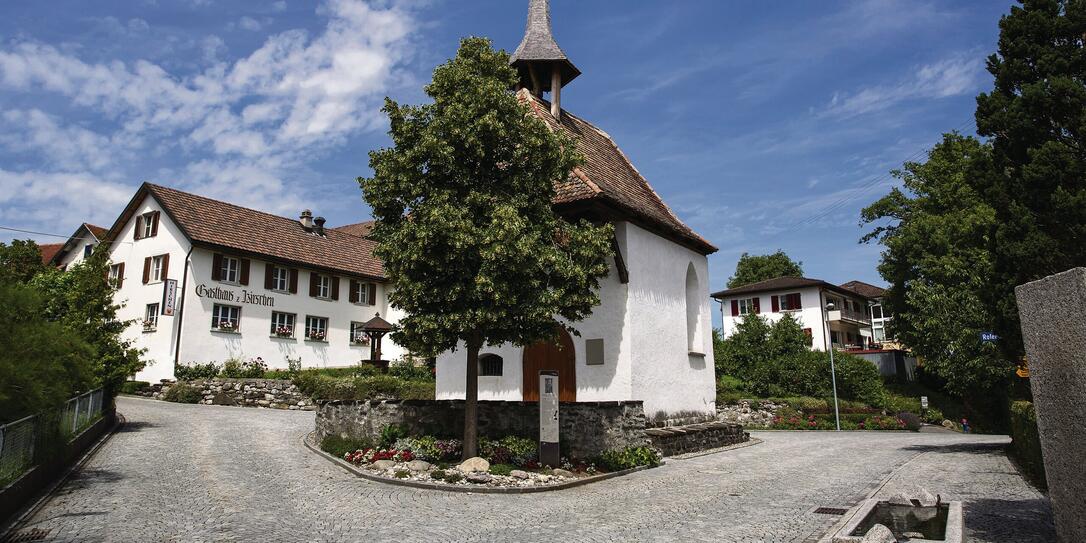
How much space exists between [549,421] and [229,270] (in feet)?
81.1

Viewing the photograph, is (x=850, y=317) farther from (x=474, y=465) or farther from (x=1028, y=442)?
(x=474, y=465)

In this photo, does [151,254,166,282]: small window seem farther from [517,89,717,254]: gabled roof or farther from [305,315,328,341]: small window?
[517,89,717,254]: gabled roof

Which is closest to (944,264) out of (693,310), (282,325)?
(693,310)

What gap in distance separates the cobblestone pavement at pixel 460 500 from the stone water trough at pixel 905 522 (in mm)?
414

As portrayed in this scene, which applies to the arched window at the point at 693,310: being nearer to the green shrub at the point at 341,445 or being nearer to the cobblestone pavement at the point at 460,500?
the cobblestone pavement at the point at 460,500

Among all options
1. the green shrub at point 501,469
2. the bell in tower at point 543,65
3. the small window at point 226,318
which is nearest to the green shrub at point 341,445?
the green shrub at point 501,469

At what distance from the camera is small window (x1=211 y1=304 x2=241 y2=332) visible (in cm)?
3130

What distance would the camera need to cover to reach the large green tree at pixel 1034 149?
11930 millimetres

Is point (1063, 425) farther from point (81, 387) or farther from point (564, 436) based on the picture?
point (81, 387)

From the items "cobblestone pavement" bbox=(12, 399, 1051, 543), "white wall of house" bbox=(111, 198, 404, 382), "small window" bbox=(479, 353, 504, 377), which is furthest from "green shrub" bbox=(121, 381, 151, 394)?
"small window" bbox=(479, 353, 504, 377)

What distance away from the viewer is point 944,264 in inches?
1101

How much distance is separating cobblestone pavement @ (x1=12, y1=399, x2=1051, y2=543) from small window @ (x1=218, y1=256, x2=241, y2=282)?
16455 mm

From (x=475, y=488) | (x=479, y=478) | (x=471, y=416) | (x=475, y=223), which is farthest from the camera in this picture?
(x=471, y=416)

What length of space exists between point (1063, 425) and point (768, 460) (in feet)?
33.4
